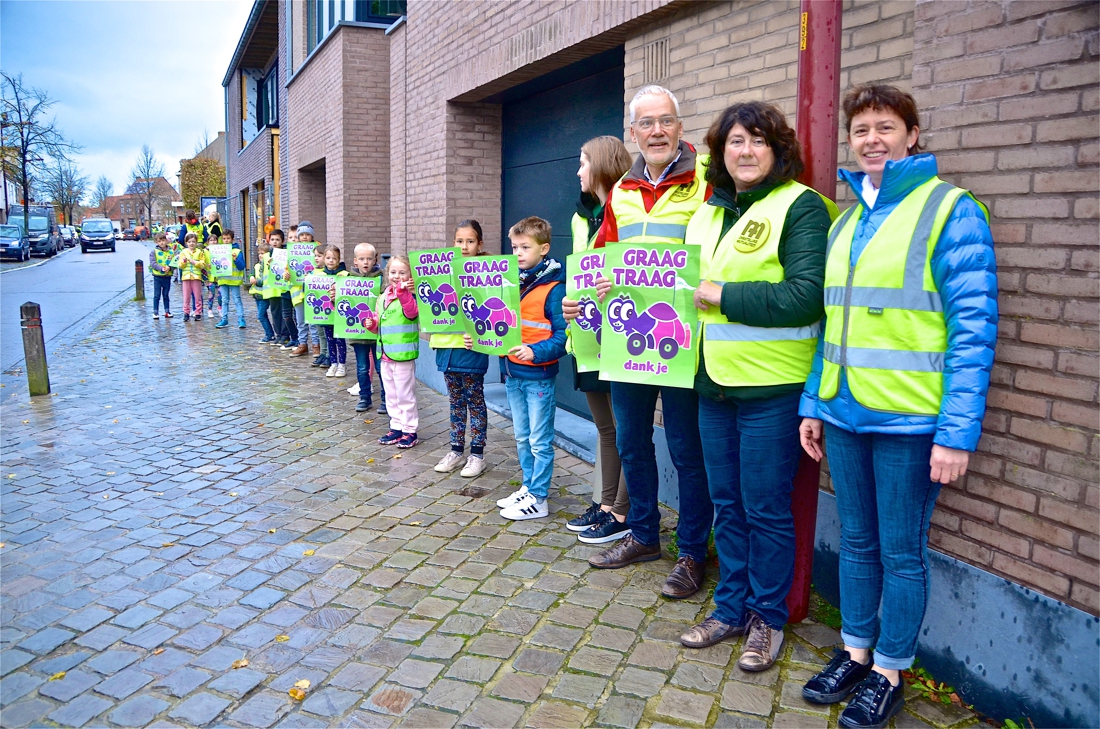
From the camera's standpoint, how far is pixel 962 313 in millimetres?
2682

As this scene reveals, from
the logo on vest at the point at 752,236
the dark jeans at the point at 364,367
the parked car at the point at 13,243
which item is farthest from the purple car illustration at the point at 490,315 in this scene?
the parked car at the point at 13,243

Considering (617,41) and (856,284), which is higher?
(617,41)

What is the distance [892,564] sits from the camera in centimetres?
297

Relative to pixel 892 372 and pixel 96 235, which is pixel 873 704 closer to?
pixel 892 372

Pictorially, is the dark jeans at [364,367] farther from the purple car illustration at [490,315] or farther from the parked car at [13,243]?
the parked car at [13,243]

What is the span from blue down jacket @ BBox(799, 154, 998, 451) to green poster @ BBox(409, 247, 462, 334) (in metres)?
3.39

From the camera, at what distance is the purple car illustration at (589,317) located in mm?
4254

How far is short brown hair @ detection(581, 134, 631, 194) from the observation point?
174 inches

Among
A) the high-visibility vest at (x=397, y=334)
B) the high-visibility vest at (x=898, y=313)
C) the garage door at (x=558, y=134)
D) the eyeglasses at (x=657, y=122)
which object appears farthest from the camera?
the garage door at (x=558, y=134)

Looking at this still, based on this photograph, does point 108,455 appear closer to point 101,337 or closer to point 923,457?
point 923,457

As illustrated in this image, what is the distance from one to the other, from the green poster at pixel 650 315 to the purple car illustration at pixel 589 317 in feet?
1.11

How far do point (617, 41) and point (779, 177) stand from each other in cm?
342

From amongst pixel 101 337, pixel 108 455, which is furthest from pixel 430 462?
pixel 101 337

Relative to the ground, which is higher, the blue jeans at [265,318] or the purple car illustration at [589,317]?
the purple car illustration at [589,317]
